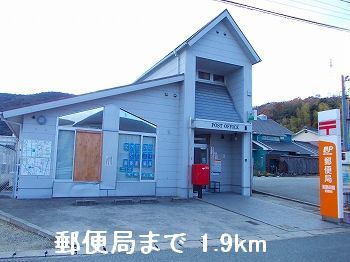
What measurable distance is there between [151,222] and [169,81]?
25.1 feet

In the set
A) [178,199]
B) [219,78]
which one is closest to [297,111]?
[219,78]

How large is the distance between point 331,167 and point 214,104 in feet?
23.1

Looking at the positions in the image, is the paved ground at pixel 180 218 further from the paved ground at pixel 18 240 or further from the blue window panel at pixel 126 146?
the blue window panel at pixel 126 146

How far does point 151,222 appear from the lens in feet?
32.5

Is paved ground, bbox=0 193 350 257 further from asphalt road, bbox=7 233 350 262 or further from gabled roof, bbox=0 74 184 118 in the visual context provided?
gabled roof, bbox=0 74 184 118

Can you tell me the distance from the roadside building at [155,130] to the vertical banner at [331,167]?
494 cm

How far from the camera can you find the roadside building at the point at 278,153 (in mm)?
39500

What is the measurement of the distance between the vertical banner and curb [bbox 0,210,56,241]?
29.4 feet

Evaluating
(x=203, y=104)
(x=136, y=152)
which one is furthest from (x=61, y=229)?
(x=203, y=104)

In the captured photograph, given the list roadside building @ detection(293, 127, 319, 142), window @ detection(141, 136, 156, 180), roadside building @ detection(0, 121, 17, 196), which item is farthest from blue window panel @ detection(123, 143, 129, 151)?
roadside building @ detection(293, 127, 319, 142)

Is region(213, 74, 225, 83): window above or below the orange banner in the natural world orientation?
above

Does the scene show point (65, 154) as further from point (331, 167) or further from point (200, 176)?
point (331, 167)

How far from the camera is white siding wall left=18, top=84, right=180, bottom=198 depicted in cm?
1308

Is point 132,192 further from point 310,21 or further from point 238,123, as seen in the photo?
point 310,21
